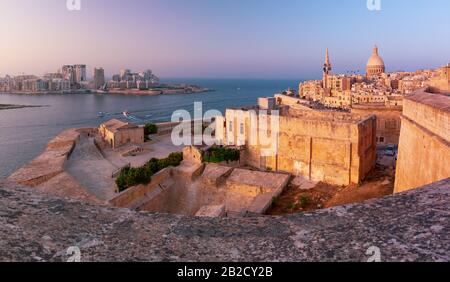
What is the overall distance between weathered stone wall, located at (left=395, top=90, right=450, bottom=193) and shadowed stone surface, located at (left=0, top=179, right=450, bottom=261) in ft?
10.8

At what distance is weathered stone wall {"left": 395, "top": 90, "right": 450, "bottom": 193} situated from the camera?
5777 mm

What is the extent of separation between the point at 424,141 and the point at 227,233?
562 cm

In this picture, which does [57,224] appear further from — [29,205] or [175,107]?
[175,107]

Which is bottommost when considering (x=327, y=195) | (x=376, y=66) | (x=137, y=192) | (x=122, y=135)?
(x=137, y=192)

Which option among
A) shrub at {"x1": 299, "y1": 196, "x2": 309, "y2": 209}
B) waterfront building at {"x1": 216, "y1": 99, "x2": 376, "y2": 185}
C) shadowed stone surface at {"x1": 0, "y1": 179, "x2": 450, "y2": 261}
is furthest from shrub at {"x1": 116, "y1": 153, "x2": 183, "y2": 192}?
shadowed stone surface at {"x1": 0, "y1": 179, "x2": 450, "y2": 261}

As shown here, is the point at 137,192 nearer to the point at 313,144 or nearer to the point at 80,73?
the point at 313,144

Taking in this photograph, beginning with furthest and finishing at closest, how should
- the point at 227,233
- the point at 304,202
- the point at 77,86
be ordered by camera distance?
the point at 77,86, the point at 304,202, the point at 227,233

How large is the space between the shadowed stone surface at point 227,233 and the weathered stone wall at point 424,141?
3278mm

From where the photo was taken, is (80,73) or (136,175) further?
(80,73)

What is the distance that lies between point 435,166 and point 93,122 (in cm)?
5272

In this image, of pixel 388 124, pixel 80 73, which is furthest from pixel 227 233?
pixel 80 73

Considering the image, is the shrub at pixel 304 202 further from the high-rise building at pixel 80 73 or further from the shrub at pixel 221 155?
the high-rise building at pixel 80 73

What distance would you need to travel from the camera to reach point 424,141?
6871 millimetres
